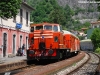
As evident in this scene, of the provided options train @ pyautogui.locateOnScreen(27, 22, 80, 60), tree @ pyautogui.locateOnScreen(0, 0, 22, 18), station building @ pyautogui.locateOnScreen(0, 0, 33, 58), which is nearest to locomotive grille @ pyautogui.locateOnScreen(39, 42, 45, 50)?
train @ pyautogui.locateOnScreen(27, 22, 80, 60)

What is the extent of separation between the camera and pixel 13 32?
32.2m

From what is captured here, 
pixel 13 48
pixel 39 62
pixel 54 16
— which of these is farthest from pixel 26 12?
pixel 54 16

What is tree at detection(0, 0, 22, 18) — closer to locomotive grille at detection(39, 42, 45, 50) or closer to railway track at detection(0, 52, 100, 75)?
locomotive grille at detection(39, 42, 45, 50)

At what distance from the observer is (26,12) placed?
1500 inches

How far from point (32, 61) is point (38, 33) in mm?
2918

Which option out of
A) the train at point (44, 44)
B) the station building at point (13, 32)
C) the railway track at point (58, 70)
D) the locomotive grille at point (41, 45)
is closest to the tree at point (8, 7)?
the train at point (44, 44)

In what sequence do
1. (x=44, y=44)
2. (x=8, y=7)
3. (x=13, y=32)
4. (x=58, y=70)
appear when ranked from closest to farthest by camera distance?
(x=58, y=70), (x=8, y=7), (x=44, y=44), (x=13, y=32)

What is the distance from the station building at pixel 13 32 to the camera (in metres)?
29.1

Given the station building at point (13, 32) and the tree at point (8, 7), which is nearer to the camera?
the tree at point (8, 7)

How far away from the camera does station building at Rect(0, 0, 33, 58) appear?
95.6 feet

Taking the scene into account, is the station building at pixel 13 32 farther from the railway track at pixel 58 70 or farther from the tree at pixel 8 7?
the railway track at pixel 58 70

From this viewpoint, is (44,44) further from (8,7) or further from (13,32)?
(13,32)

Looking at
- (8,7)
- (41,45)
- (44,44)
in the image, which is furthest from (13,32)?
(8,7)

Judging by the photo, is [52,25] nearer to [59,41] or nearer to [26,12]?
[59,41]
